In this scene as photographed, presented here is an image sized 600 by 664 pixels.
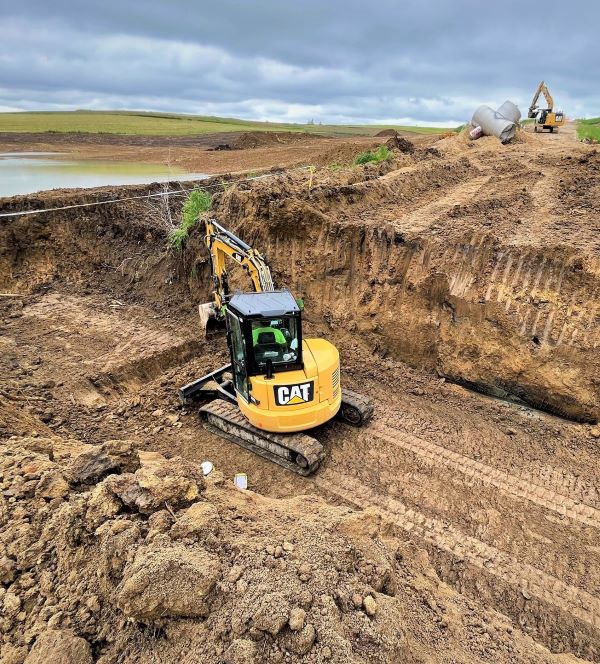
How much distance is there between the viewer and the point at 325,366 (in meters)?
6.65

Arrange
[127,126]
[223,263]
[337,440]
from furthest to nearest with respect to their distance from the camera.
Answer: [127,126]
[223,263]
[337,440]

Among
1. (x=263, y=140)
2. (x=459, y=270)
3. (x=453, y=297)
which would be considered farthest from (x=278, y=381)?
(x=263, y=140)

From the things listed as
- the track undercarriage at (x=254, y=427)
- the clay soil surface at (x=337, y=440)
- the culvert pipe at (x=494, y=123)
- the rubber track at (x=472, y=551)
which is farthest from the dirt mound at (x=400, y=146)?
the rubber track at (x=472, y=551)

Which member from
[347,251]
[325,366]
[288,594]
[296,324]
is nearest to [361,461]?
[325,366]

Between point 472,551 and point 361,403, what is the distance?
2747 mm

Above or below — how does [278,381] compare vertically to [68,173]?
below

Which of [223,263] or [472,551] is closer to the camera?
[472,551]

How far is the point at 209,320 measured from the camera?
9789 millimetres

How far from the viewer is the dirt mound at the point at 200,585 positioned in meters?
3.13

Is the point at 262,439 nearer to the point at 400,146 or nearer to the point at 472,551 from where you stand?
the point at 472,551

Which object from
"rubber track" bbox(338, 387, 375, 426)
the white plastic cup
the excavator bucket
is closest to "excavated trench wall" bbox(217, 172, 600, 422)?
the excavator bucket

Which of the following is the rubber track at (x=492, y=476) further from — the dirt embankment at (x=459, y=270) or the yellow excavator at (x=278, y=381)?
the dirt embankment at (x=459, y=270)

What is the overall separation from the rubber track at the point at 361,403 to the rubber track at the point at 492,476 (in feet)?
0.77

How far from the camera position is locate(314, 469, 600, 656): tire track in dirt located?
4836mm
